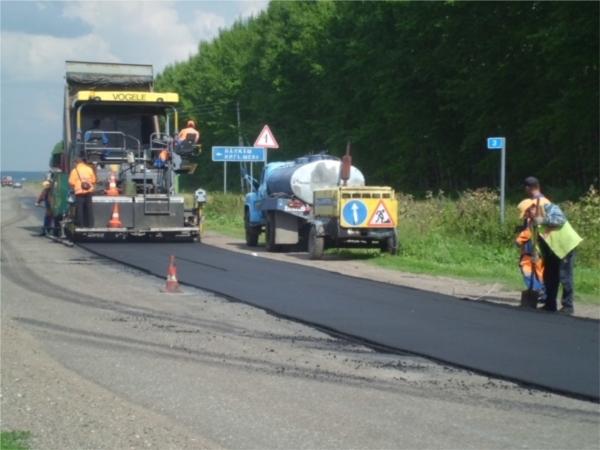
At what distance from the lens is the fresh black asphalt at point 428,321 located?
8.85 meters

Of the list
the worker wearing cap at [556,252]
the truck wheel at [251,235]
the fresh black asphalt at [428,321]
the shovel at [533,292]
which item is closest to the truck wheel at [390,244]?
the fresh black asphalt at [428,321]

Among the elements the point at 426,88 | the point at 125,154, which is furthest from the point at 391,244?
the point at 426,88

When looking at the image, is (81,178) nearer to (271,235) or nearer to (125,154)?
(125,154)

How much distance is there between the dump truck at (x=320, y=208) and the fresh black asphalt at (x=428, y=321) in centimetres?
209

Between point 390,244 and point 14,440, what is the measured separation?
14584 mm

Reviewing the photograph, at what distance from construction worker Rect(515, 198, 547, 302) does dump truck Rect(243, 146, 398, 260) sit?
248 inches

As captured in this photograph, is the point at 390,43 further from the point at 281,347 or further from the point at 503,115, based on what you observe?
the point at 281,347

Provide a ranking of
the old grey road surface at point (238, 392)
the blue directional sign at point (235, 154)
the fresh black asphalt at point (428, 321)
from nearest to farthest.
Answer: the old grey road surface at point (238, 392)
the fresh black asphalt at point (428, 321)
the blue directional sign at point (235, 154)

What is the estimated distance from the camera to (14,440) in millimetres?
6074

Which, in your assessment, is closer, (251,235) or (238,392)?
(238,392)

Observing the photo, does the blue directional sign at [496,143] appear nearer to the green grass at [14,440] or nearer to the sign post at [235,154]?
the sign post at [235,154]

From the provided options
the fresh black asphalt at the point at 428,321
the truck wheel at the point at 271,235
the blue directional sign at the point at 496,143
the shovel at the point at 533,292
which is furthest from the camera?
the truck wheel at the point at 271,235

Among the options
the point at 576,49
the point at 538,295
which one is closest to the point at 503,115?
the point at 576,49

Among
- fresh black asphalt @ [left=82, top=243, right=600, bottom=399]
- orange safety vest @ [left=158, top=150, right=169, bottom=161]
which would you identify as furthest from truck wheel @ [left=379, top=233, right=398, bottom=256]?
orange safety vest @ [left=158, top=150, right=169, bottom=161]
